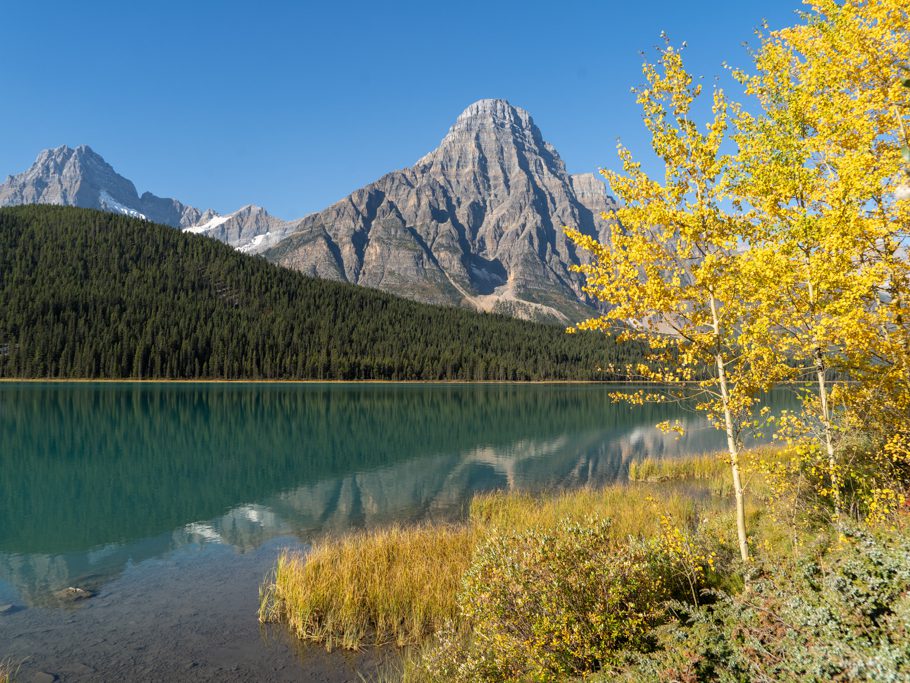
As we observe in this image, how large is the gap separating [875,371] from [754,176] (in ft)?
16.8

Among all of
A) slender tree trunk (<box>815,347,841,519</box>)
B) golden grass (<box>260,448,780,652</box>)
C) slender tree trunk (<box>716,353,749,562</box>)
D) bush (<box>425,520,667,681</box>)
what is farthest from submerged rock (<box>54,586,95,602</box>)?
slender tree trunk (<box>815,347,841,519</box>)

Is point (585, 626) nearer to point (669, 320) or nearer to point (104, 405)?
point (669, 320)

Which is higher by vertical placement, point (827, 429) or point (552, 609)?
point (827, 429)

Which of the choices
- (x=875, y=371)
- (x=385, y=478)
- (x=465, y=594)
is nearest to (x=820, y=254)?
(x=875, y=371)

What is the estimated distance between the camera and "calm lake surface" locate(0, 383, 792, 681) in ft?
41.3

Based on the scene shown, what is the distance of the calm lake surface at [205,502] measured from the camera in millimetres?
12602

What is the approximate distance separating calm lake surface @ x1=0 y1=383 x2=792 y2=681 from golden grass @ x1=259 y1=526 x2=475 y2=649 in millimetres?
706

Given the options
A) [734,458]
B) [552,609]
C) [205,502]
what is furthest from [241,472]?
[734,458]

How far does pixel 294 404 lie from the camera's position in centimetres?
9412

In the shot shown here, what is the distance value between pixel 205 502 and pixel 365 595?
1897 centimetres

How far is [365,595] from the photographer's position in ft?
45.5

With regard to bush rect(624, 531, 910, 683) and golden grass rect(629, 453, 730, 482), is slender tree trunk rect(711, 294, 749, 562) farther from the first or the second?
golden grass rect(629, 453, 730, 482)

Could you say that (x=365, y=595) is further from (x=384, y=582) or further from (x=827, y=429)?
(x=827, y=429)

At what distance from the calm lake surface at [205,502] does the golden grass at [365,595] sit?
2.32ft
